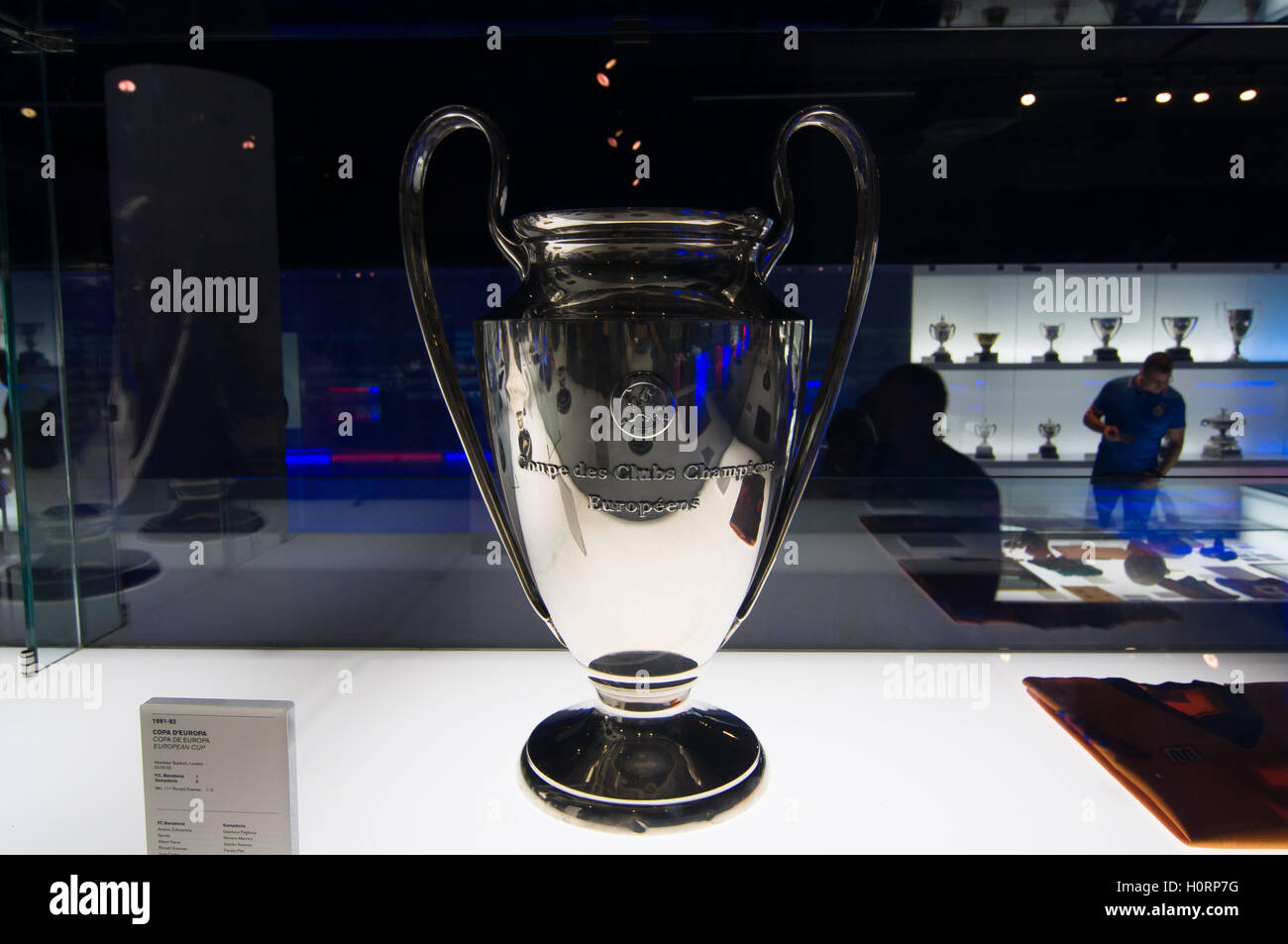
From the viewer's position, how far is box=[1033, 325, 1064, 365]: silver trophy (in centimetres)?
110

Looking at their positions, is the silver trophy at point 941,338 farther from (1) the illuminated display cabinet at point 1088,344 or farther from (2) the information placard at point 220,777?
(2) the information placard at point 220,777

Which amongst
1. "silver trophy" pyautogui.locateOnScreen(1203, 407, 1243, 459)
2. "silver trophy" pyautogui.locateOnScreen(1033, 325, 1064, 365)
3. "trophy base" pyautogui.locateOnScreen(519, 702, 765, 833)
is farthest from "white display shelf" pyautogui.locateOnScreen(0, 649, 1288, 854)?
"silver trophy" pyautogui.locateOnScreen(1033, 325, 1064, 365)

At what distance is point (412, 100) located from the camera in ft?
3.44

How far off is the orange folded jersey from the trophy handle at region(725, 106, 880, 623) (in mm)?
387

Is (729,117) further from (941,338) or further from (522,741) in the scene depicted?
(522,741)

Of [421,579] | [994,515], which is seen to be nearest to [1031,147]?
[994,515]

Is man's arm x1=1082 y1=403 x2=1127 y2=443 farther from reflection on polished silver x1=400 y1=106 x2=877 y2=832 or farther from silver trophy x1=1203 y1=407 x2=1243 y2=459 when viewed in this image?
reflection on polished silver x1=400 y1=106 x2=877 y2=832

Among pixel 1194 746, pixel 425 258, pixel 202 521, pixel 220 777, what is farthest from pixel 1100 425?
pixel 202 521

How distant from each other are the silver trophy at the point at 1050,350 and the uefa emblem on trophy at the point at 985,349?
0.06 meters

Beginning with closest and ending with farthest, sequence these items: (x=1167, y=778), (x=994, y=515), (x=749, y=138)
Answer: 1. (x=1167, y=778)
2. (x=749, y=138)
3. (x=994, y=515)

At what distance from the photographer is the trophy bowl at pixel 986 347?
111 centimetres

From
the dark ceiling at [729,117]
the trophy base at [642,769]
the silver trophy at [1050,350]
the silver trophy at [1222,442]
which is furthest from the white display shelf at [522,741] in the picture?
the dark ceiling at [729,117]
